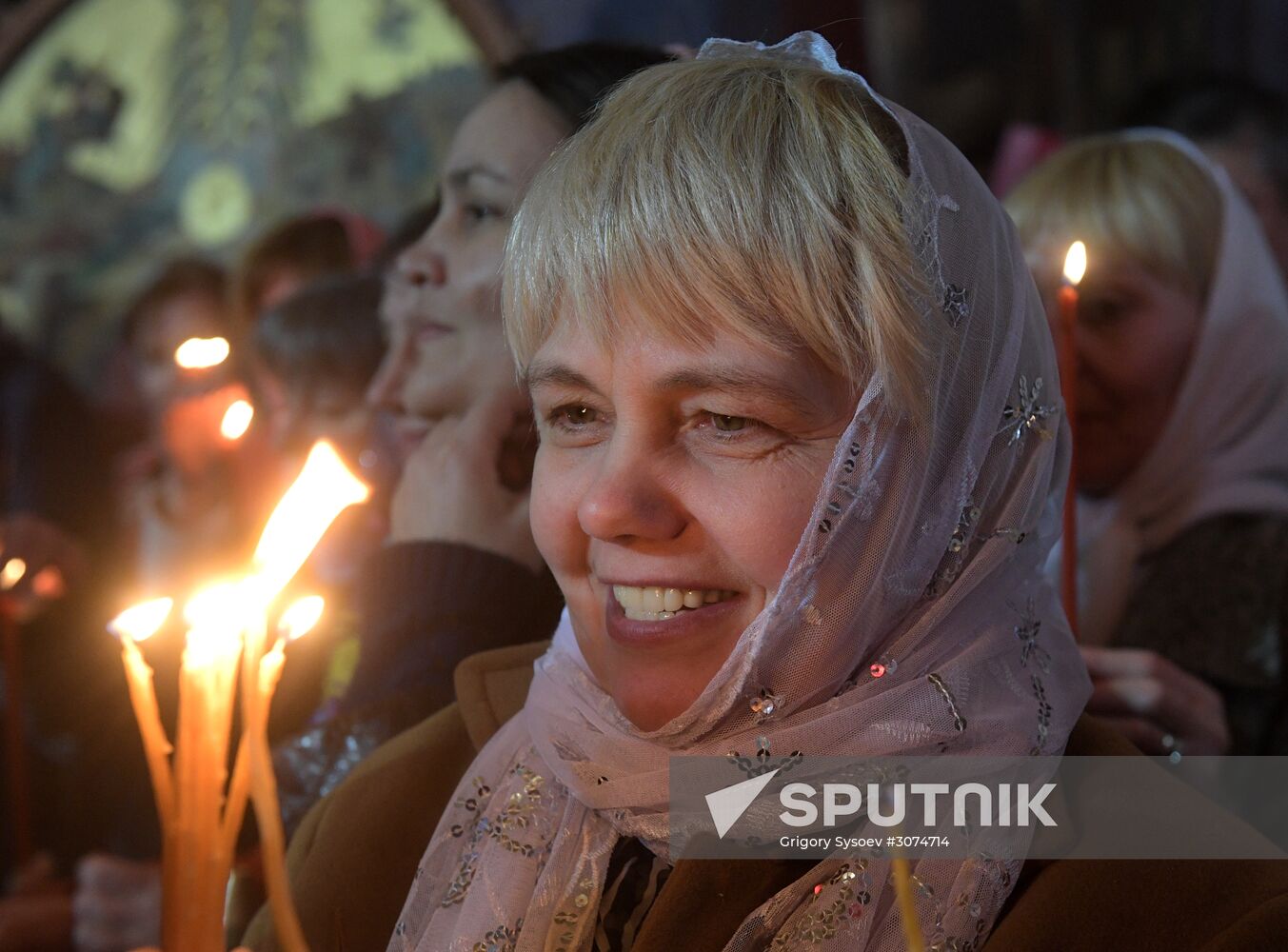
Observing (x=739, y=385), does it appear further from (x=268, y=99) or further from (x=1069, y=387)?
(x=268, y=99)

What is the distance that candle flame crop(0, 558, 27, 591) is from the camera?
2316 mm

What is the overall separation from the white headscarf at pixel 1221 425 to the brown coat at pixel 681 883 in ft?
2.91

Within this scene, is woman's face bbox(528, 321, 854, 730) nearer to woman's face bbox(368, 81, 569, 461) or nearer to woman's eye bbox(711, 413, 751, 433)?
woman's eye bbox(711, 413, 751, 433)

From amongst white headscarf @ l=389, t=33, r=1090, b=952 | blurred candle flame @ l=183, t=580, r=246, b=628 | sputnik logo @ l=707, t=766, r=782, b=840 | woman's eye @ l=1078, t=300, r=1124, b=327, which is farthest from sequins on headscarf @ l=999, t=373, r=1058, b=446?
woman's eye @ l=1078, t=300, r=1124, b=327

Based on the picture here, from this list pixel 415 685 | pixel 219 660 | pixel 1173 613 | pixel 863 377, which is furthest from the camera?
pixel 1173 613

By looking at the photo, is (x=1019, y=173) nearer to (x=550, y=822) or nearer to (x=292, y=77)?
(x=292, y=77)

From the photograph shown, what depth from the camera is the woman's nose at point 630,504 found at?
973 millimetres

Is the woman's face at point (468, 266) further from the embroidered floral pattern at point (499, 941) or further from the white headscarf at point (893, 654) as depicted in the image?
the embroidered floral pattern at point (499, 941)

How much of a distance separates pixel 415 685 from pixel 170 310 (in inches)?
66.2

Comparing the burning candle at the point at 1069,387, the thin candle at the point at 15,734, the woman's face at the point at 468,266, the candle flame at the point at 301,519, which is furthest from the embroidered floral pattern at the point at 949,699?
the thin candle at the point at 15,734

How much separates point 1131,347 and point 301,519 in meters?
1.50

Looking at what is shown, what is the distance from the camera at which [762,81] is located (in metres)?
1.05

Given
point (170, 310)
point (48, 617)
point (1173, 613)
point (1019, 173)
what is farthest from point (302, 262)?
point (1173, 613)

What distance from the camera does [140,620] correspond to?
2.60ft
